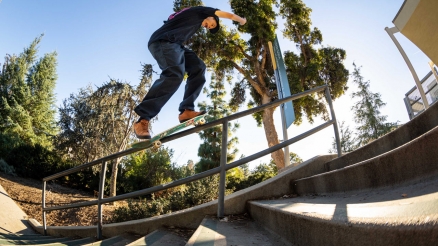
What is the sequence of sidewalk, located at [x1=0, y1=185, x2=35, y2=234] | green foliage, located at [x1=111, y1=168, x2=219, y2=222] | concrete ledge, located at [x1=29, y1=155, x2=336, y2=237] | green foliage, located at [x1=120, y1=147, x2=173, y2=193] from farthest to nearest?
green foliage, located at [x1=120, y1=147, x2=173, y2=193], green foliage, located at [x1=111, y1=168, x2=219, y2=222], sidewalk, located at [x1=0, y1=185, x2=35, y2=234], concrete ledge, located at [x1=29, y1=155, x2=336, y2=237]

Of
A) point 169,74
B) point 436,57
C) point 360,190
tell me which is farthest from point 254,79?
point 360,190

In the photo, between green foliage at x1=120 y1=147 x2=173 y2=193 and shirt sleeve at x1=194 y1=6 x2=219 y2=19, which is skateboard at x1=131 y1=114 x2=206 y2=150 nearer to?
shirt sleeve at x1=194 y1=6 x2=219 y2=19

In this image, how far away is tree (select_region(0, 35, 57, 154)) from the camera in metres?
22.5

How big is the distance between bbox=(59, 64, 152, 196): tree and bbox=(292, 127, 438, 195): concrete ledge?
13.1 metres

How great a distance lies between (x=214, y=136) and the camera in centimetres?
1841

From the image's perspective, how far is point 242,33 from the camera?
15.3 m

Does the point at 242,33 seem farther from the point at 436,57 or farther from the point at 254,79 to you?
the point at 436,57

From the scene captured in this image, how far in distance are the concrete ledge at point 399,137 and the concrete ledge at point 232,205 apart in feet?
1.00

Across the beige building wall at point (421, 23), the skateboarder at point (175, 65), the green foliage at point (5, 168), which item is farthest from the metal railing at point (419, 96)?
the green foliage at point (5, 168)

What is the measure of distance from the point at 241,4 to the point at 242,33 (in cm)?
152

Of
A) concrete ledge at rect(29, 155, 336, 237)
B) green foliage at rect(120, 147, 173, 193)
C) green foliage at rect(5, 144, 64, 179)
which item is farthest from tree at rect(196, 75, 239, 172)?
concrete ledge at rect(29, 155, 336, 237)

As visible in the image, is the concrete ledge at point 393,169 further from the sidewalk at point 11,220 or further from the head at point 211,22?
the sidewalk at point 11,220

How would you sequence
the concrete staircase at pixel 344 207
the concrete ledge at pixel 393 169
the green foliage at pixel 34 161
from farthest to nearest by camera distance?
the green foliage at pixel 34 161, the concrete ledge at pixel 393 169, the concrete staircase at pixel 344 207

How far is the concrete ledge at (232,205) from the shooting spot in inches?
102
